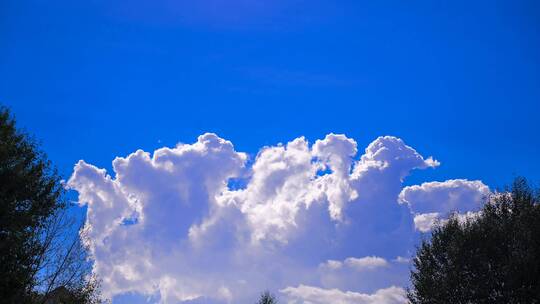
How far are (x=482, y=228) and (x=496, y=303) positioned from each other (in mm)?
5967

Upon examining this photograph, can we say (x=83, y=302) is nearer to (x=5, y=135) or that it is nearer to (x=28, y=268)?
(x=28, y=268)

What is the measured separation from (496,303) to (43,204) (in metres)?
34.0

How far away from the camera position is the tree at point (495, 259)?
1336 inches

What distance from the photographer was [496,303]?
3625cm

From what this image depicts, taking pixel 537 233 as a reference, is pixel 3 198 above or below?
below

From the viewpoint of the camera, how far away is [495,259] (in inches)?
1453

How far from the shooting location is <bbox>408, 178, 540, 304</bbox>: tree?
111ft

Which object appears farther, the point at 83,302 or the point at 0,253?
the point at 83,302

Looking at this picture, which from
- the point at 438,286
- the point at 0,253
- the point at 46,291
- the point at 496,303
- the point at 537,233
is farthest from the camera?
the point at 438,286

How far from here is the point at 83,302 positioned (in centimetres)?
3609

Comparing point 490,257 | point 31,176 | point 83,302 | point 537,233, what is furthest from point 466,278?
point 31,176

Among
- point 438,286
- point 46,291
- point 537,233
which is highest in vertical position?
point 537,233

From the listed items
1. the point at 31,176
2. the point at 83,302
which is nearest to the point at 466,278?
the point at 83,302

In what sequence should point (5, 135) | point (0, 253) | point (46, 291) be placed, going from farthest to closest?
point (46, 291)
point (5, 135)
point (0, 253)
